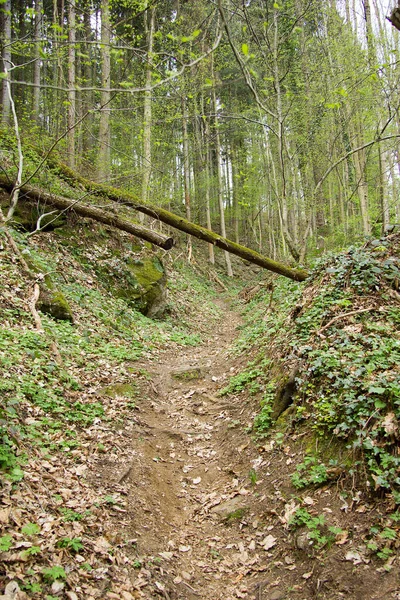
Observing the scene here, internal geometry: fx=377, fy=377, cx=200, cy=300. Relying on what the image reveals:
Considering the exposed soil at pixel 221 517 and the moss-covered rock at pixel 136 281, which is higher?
the moss-covered rock at pixel 136 281

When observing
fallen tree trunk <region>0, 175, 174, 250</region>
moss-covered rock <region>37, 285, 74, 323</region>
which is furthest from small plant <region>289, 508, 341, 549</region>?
fallen tree trunk <region>0, 175, 174, 250</region>

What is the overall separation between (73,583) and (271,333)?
17.4ft

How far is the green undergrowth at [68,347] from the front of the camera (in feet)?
14.2

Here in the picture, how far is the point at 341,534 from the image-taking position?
325cm

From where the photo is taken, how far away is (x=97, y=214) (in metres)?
10.2

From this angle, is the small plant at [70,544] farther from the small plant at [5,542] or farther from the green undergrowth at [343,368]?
the green undergrowth at [343,368]

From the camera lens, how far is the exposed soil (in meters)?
3.09

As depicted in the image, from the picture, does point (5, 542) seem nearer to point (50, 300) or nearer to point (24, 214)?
point (50, 300)

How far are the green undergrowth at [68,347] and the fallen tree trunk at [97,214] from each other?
710 mm

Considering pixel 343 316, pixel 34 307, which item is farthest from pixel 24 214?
pixel 343 316

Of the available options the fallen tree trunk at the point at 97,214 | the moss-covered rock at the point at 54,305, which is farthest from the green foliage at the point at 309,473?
the fallen tree trunk at the point at 97,214

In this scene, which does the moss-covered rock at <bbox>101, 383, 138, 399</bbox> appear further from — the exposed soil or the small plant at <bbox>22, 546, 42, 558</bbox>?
the small plant at <bbox>22, 546, 42, 558</bbox>

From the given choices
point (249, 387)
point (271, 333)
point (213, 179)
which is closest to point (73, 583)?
point (249, 387)

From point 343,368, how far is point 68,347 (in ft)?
14.7
